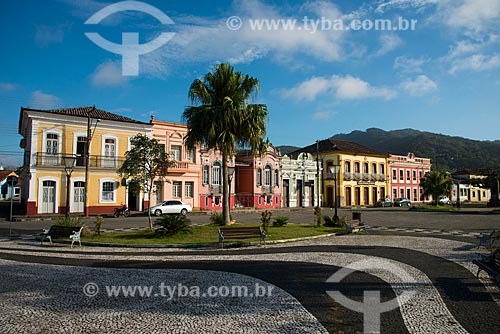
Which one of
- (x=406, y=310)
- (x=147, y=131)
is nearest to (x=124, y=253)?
(x=406, y=310)

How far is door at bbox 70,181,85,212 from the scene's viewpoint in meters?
31.1

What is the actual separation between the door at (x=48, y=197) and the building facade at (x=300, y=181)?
26677 millimetres

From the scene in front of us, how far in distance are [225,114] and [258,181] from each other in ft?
87.6

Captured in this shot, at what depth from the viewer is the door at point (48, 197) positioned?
29891 mm

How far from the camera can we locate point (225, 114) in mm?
18297

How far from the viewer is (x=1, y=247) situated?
14.3 metres

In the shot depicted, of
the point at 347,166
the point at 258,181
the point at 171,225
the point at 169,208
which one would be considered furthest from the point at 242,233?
the point at 347,166

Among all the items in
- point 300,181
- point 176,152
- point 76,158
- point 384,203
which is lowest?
point 384,203

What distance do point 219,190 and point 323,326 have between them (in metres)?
35.4

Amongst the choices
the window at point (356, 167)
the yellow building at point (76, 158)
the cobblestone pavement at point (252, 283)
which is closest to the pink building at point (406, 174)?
the window at point (356, 167)

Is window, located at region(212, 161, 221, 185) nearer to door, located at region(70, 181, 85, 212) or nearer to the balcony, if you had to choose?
the balcony

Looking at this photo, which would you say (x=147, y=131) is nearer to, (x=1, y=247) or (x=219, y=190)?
(x=219, y=190)

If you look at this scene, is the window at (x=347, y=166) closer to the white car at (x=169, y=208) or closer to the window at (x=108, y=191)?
the white car at (x=169, y=208)

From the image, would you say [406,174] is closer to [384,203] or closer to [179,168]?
[384,203]
